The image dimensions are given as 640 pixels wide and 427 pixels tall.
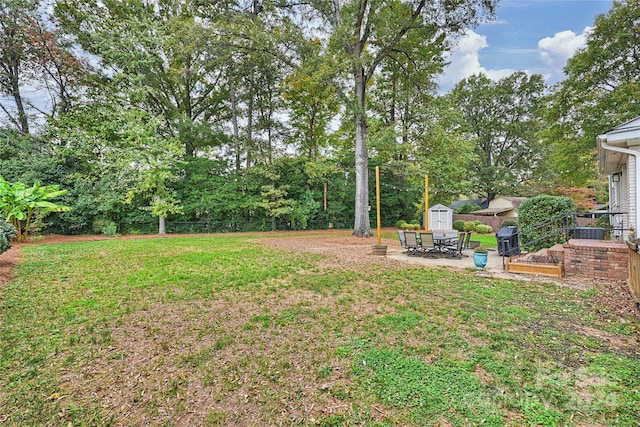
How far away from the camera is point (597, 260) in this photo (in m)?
5.57

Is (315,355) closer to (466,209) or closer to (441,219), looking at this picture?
(441,219)

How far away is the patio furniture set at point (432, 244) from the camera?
8779mm

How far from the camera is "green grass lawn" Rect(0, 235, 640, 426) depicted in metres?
2.16

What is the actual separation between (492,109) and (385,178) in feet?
48.5

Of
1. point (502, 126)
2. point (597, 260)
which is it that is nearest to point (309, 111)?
point (597, 260)

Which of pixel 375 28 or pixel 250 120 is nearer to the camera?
pixel 375 28

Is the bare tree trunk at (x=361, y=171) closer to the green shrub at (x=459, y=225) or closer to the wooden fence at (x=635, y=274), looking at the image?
the green shrub at (x=459, y=225)

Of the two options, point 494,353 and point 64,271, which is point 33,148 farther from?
point 494,353

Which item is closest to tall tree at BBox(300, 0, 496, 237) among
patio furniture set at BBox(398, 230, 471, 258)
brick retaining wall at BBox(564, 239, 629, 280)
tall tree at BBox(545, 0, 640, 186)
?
patio furniture set at BBox(398, 230, 471, 258)

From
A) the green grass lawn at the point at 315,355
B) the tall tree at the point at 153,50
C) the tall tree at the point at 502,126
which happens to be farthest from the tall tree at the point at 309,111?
the tall tree at the point at 502,126

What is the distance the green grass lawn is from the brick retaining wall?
1.07m

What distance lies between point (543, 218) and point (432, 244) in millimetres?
2953

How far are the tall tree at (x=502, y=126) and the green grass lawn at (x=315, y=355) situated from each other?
83.3ft

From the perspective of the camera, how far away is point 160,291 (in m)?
5.07
